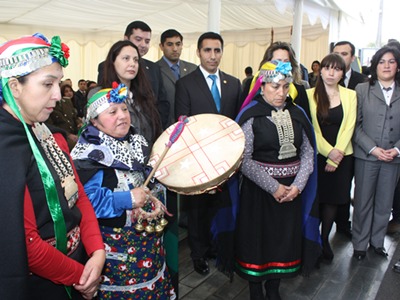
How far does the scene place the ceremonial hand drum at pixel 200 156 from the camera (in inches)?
71.0

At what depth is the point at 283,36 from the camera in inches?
424

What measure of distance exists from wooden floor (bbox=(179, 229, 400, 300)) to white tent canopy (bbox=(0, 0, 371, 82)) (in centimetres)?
395

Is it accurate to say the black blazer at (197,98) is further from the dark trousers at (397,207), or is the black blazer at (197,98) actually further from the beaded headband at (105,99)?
the dark trousers at (397,207)

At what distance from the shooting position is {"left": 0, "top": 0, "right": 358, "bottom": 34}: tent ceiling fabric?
7.00 metres

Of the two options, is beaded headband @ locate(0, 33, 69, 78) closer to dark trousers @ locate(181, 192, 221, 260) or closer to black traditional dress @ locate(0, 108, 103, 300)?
black traditional dress @ locate(0, 108, 103, 300)

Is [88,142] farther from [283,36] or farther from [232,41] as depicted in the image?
[232,41]

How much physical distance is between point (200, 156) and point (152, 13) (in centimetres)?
707

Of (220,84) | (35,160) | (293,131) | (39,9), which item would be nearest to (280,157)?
(293,131)

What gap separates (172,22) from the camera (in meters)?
9.53

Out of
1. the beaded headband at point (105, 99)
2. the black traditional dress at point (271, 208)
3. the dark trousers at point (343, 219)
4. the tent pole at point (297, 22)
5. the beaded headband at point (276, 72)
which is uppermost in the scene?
the tent pole at point (297, 22)

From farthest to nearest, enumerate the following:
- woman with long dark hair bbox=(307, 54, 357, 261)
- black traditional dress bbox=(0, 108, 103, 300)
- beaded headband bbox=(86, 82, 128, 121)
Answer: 1. woman with long dark hair bbox=(307, 54, 357, 261)
2. beaded headband bbox=(86, 82, 128, 121)
3. black traditional dress bbox=(0, 108, 103, 300)

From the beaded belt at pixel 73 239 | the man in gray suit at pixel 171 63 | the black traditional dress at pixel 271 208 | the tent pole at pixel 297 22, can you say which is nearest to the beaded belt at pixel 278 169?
the black traditional dress at pixel 271 208

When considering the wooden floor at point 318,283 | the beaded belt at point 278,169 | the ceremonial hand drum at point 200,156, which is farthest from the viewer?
the wooden floor at point 318,283

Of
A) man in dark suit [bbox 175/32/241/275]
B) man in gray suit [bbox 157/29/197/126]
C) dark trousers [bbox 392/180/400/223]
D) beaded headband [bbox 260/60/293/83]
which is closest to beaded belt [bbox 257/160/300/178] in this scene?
beaded headband [bbox 260/60/293/83]
